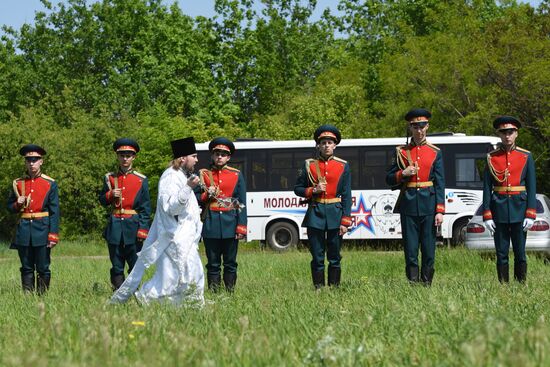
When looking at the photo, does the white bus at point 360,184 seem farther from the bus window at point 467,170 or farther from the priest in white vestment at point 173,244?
the priest in white vestment at point 173,244

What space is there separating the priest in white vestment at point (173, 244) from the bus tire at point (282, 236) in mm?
19471

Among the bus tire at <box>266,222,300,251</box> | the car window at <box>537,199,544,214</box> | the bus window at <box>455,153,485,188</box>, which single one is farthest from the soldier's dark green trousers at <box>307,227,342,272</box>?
the bus tire at <box>266,222,300,251</box>

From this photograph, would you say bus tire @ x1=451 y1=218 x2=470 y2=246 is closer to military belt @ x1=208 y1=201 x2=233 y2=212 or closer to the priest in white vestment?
military belt @ x1=208 y1=201 x2=233 y2=212

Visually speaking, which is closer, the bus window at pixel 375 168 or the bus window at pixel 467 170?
the bus window at pixel 467 170

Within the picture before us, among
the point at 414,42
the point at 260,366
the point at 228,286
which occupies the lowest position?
the point at 228,286

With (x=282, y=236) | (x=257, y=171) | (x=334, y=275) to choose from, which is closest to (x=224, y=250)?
(x=334, y=275)

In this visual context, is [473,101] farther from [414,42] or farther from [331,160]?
[331,160]

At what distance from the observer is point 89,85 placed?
53562 millimetres

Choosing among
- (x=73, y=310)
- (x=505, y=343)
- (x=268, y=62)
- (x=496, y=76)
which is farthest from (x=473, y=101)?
(x=505, y=343)

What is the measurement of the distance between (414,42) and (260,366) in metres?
34.9

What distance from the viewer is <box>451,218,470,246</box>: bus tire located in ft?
93.5

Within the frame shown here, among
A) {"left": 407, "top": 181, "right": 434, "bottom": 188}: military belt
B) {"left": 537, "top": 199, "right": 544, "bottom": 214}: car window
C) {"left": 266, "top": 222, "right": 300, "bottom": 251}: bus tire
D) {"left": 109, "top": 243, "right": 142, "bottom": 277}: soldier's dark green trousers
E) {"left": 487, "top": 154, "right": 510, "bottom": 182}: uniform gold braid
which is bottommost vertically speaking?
{"left": 266, "top": 222, "right": 300, "bottom": 251}: bus tire

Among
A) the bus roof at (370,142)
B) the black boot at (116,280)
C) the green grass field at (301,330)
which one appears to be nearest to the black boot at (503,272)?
the green grass field at (301,330)

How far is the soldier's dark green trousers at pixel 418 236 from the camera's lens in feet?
39.0
